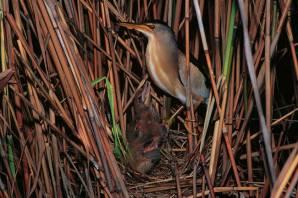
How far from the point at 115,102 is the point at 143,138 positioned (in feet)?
0.53

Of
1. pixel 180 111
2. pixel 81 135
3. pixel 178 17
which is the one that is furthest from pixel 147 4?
pixel 81 135

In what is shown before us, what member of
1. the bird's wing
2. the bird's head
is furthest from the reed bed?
the bird's wing

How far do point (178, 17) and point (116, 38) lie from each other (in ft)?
0.74

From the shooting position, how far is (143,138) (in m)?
2.31

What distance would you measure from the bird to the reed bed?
0.03 meters

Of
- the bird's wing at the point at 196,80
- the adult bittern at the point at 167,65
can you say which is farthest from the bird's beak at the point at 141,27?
the bird's wing at the point at 196,80

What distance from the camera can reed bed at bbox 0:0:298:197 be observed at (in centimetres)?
200

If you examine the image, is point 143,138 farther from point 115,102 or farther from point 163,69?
point 163,69

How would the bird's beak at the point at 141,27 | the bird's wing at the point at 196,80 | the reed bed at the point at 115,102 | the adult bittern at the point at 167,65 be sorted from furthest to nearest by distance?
1. the bird's wing at the point at 196,80
2. the adult bittern at the point at 167,65
3. the bird's beak at the point at 141,27
4. the reed bed at the point at 115,102

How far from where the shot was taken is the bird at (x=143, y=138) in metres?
2.29

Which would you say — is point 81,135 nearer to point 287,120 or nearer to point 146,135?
point 146,135

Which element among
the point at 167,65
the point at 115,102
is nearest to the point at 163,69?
the point at 167,65

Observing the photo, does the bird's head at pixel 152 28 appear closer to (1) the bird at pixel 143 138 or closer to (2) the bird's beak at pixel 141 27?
(2) the bird's beak at pixel 141 27

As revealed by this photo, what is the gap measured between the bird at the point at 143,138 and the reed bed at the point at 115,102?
34 mm
